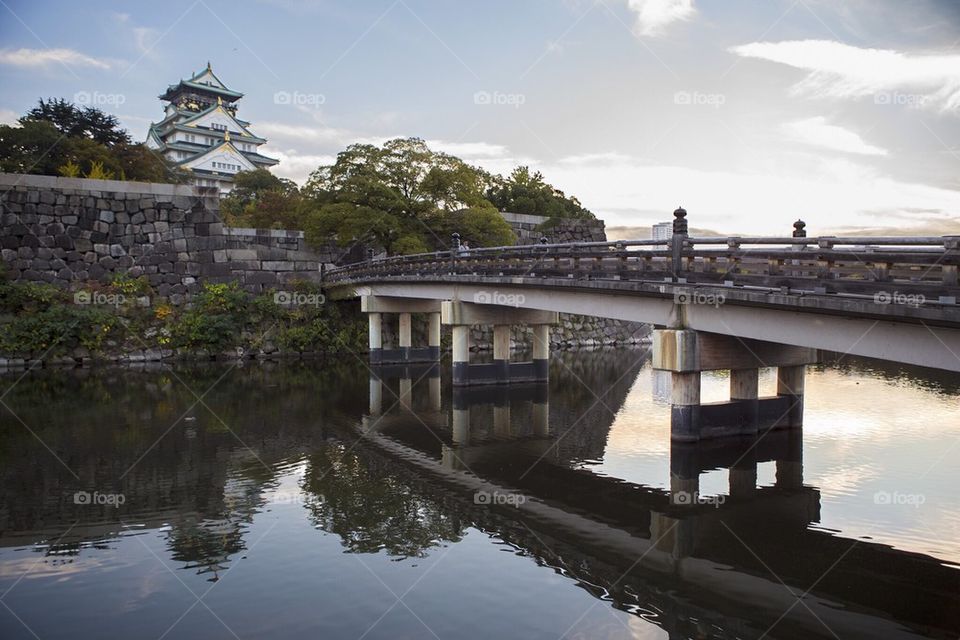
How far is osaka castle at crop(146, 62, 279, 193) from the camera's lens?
86000mm

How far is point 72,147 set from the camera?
4872 cm

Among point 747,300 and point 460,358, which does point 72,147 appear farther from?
point 747,300

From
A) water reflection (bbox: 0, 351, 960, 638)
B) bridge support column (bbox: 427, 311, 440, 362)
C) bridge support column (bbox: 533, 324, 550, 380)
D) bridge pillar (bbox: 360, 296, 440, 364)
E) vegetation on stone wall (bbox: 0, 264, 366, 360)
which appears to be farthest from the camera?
bridge support column (bbox: 427, 311, 440, 362)

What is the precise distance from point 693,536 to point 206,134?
89.5 meters

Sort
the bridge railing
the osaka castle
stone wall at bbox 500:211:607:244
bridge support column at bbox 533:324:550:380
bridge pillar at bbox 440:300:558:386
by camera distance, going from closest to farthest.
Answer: the bridge railing < bridge pillar at bbox 440:300:558:386 < bridge support column at bbox 533:324:550:380 < stone wall at bbox 500:211:607:244 < the osaka castle

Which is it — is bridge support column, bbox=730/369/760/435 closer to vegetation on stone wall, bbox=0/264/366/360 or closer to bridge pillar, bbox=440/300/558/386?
bridge pillar, bbox=440/300/558/386

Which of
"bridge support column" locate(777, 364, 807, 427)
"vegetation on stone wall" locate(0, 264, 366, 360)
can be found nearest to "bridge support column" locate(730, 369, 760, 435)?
"bridge support column" locate(777, 364, 807, 427)

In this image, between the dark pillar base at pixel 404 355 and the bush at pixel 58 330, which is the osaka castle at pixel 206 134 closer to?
the bush at pixel 58 330

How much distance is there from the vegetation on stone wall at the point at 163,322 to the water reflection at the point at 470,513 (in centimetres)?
1310

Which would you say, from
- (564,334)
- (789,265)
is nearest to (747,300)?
(789,265)

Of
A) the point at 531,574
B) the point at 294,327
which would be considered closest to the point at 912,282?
the point at 531,574

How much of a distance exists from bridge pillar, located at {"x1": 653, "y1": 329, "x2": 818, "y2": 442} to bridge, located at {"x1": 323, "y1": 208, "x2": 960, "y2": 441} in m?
0.03

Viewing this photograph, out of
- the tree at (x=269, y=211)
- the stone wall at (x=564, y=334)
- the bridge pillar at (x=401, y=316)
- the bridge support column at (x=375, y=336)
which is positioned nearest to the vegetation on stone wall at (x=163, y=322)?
the stone wall at (x=564, y=334)

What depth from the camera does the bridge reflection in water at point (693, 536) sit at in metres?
9.02
